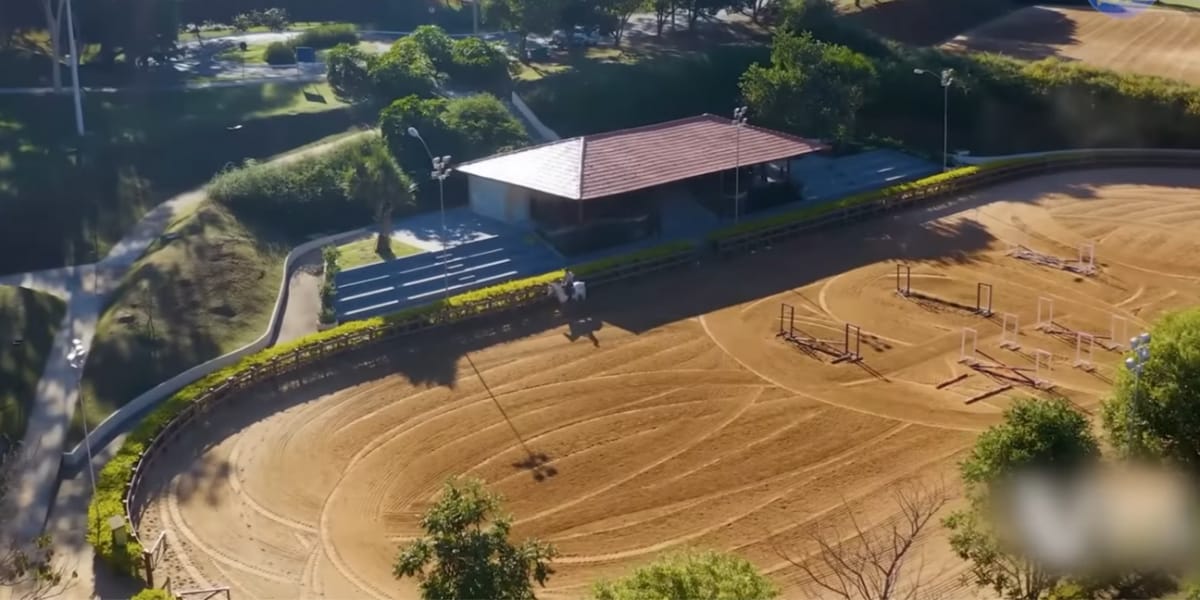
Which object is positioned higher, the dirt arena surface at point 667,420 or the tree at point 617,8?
the tree at point 617,8

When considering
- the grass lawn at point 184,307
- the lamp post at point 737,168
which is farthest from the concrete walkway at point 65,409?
the lamp post at point 737,168

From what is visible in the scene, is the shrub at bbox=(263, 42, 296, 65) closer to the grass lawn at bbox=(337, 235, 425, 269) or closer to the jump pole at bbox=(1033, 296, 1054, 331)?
the grass lawn at bbox=(337, 235, 425, 269)

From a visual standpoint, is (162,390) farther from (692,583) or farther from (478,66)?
(478,66)

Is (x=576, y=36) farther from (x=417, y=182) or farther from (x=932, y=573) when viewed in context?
(x=932, y=573)

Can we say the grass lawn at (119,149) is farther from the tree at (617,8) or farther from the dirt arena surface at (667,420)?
the dirt arena surface at (667,420)

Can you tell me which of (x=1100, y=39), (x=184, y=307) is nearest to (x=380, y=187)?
(x=184, y=307)

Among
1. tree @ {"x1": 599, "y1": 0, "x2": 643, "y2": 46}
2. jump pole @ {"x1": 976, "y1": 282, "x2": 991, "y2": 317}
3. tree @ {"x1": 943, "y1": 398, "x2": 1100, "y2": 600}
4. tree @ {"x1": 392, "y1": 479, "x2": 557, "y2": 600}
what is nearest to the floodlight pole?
tree @ {"x1": 599, "y1": 0, "x2": 643, "y2": 46}

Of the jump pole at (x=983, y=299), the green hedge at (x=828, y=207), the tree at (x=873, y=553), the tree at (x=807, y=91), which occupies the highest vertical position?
the tree at (x=807, y=91)
